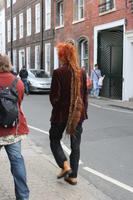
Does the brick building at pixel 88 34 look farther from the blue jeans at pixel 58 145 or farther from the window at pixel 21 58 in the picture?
the blue jeans at pixel 58 145

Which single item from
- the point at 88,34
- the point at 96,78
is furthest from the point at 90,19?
the point at 96,78

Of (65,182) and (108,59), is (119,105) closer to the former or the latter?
(108,59)

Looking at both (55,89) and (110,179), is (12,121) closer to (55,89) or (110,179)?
(55,89)

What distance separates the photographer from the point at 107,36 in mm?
20203

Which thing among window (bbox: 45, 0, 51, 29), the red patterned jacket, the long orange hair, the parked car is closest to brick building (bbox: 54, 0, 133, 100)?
the parked car

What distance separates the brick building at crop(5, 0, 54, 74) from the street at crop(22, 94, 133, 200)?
1711 cm

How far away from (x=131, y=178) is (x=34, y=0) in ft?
88.8

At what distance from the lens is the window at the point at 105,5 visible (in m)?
19.0

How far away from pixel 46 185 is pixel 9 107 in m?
1.46

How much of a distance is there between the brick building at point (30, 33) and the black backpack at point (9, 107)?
23532 mm

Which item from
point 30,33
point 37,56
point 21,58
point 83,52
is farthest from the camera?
point 21,58

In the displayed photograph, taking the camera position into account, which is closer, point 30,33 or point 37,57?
point 37,57

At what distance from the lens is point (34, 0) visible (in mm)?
30266

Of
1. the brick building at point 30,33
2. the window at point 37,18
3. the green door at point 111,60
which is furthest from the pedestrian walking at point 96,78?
the window at point 37,18
